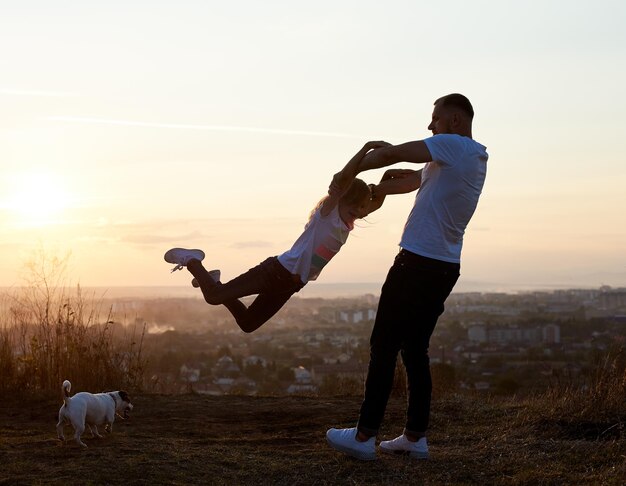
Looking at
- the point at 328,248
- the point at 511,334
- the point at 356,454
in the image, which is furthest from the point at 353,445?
the point at 511,334

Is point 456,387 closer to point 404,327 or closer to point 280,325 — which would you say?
point 404,327

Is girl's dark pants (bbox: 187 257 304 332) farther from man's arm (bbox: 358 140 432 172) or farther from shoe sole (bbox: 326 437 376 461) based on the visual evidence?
man's arm (bbox: 358 140 432 172)

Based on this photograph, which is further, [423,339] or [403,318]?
[423,339]

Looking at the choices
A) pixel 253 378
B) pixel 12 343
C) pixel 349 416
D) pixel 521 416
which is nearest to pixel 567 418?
pixel 521 416

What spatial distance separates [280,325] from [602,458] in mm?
35209

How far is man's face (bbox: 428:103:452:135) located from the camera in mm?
5152

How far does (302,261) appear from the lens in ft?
19.5

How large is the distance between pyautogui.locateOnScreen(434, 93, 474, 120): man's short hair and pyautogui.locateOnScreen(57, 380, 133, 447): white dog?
3.20 m

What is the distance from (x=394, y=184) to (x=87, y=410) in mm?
2765

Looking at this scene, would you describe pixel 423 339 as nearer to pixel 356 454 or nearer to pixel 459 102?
pixel 356 454

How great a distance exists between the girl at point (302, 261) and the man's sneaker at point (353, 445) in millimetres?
1169

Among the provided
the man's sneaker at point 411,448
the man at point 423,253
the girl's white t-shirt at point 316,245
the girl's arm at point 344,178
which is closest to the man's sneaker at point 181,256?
the girl's white t-shirt at point 316,245

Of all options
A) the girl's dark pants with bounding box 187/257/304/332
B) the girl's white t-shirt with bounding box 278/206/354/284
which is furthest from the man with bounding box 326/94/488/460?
the girl's dark pants with bounding box 187/257/304/332

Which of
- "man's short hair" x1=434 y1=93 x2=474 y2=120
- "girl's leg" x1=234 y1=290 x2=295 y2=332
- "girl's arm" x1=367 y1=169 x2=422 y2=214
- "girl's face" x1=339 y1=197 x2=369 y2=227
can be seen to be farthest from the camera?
"girl's leg" x1=234 y1=290 x2=295 y2=332
